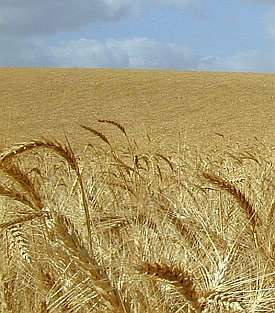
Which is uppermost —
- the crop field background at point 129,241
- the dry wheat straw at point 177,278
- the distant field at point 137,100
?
the dry wheat straw at point 177,278

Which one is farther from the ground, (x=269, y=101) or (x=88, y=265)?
(x=88, y=265)

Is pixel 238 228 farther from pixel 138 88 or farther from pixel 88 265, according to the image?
pixel 138 88

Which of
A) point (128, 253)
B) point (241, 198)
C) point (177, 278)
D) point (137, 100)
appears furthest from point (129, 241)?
point (137, 100)

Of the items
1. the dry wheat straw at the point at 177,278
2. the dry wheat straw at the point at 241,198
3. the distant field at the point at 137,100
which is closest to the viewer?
the dry wheat straw at the point at 177,278

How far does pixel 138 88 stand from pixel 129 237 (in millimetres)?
25028

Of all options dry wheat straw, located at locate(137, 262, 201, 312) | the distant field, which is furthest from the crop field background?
the distant field

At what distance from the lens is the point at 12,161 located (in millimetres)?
1289

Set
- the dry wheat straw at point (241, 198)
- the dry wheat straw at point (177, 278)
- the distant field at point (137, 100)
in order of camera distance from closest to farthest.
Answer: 1. the dry wheat straw at point (177, 278)
2. the dry wheat straw at point (241, 198)
3. the distant field at point (137, 100)

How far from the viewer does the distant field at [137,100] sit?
68.1 feet

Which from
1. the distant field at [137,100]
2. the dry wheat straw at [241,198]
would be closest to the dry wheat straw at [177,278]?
the dry wheat straw at [241,198]

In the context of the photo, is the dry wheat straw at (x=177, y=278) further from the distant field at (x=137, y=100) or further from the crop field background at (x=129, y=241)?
the distant field at (x=137, y=100)

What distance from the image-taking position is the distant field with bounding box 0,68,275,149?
20.8 m

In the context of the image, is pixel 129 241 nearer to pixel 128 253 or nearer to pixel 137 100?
pixel 128 253

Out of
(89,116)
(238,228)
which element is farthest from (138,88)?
(238,228)
